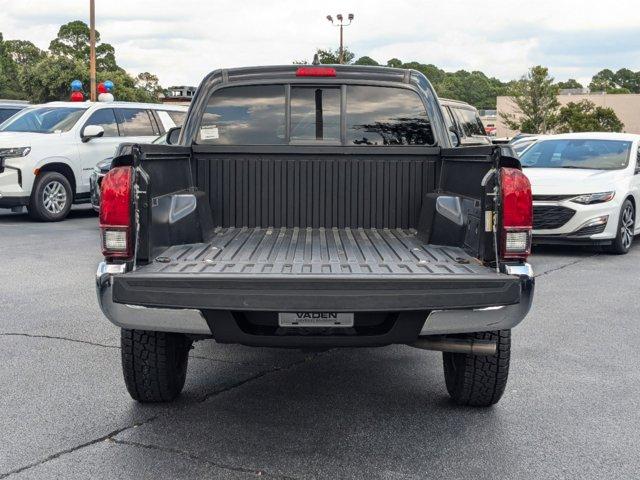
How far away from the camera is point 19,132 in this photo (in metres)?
14.5

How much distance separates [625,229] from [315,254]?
771 centimetres

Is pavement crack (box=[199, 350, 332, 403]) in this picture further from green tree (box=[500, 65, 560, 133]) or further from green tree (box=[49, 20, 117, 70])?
green tree (box=[49, 20, 117, 70])

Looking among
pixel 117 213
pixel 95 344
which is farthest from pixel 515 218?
pixel 95 344

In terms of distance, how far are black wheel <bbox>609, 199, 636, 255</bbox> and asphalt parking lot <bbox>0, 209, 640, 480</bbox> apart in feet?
13.4

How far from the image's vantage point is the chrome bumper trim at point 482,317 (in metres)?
3.96

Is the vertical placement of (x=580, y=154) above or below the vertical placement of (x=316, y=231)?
above

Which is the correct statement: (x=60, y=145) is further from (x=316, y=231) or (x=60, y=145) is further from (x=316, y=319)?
(x=316, y=319)

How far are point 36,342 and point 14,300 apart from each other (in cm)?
172

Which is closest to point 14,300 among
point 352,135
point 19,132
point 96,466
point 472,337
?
point 352,135

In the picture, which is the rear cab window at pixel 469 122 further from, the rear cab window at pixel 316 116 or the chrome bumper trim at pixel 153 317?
the chrome bumper trim at pixel 153 317

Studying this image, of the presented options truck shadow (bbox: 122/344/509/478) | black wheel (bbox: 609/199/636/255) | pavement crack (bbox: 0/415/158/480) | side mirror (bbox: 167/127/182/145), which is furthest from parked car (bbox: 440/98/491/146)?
pavement crack (bbox: 0/415/158/480)

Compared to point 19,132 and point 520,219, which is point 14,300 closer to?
point 520,219

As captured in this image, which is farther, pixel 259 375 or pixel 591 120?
pixel 591 120

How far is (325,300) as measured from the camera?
12.5 ft
